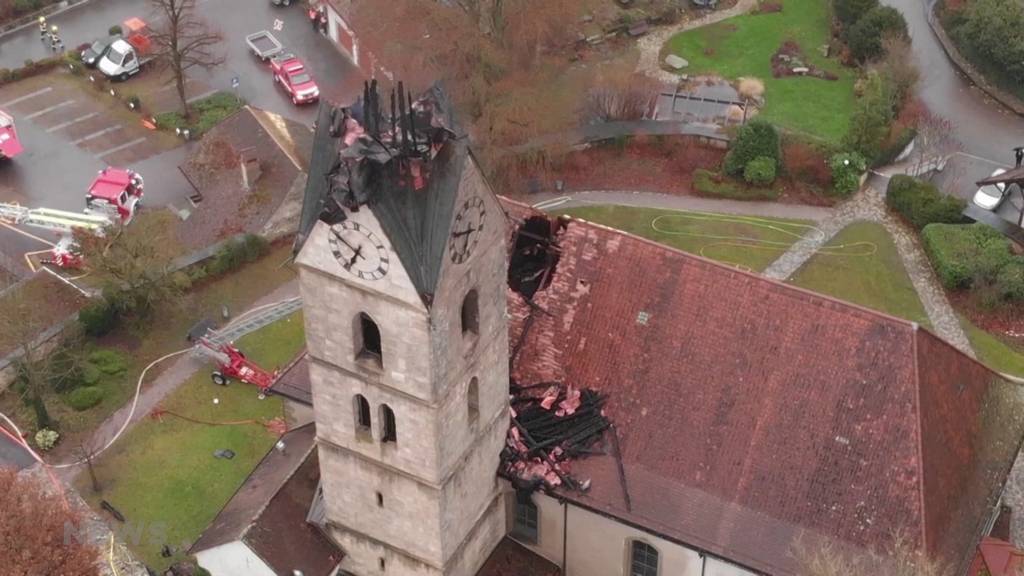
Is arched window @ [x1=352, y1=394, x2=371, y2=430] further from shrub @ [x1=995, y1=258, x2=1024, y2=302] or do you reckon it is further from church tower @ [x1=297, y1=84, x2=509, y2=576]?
shrub @ [x1=995, y1=258, x2=1024, y2=302]

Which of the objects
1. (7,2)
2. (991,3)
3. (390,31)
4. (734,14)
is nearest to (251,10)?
(7,2)

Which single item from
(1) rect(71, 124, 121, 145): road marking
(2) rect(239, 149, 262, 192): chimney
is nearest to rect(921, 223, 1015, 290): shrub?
(2) rect(239, 149, 262, 192): chimney

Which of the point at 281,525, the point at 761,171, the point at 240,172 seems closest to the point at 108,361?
the point at 240,172

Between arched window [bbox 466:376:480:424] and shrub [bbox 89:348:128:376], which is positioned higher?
arched window [bbox 466:376:480:424]

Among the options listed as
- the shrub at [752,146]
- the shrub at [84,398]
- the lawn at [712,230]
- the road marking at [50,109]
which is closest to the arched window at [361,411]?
the shrub at [84,398]

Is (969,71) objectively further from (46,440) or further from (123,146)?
(46,440)

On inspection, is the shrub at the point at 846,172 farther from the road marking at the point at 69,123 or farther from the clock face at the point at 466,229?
the road marking at the point at 69,123

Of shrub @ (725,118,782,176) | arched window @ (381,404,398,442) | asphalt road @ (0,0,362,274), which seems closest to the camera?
arched window @ (381,404,398,442)

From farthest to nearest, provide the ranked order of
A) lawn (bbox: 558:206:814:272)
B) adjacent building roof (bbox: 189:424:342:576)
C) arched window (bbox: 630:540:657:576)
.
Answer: lawn (bbox: 558:206:814:272), arched window (bbox: 630:540:657:576), adjacent building roof (bbox: 189:424:342:576)

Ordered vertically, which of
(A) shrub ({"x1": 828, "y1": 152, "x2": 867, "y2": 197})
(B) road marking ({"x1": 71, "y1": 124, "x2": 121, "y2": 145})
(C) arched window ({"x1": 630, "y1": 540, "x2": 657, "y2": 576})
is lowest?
(B) road marking ({"x1": 71, "y1": 124, "x2": 121, "y2": 145})
